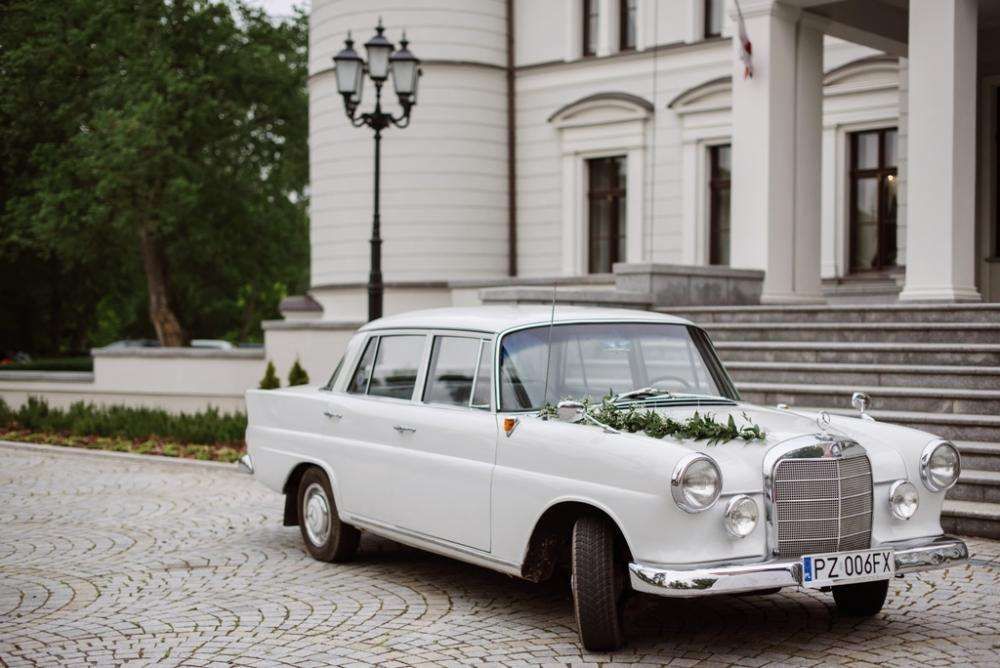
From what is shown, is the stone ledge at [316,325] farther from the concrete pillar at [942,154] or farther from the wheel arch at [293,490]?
Result: the wheel arch at [293,490]

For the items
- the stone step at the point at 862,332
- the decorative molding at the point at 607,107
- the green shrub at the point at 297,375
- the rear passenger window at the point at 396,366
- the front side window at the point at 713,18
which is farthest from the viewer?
the decorative molding at the point at 607,107

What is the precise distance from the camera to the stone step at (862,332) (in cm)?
1138

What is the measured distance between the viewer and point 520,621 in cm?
636

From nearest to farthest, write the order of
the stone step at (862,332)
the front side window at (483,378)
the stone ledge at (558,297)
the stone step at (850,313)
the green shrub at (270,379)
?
1. the front side window at (483,378)
2. the stone step at (862,332)
3. the stone step at (850,313)
4. the stone ledge at (558,297)
5. the green shrub at (270,379)

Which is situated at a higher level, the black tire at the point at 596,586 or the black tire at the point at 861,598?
the black tire at the point at 596,586

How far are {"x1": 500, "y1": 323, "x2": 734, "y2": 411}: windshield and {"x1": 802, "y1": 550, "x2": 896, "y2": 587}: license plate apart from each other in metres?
1.56

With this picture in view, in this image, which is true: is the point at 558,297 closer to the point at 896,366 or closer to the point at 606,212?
the point at 896,366

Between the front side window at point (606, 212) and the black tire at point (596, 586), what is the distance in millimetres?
18671

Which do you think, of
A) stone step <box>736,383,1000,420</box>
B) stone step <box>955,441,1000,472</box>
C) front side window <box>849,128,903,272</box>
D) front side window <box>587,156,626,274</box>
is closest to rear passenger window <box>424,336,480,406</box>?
stone step <box>955,441,1000,472</box>

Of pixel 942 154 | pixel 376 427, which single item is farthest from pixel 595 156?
pixel 376 427

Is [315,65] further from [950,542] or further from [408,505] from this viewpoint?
[950,542]

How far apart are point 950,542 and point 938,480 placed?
32 cm

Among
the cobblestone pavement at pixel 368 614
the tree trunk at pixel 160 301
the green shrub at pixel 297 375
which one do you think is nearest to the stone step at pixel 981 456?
the cobblestone pavement at pixel 368 614

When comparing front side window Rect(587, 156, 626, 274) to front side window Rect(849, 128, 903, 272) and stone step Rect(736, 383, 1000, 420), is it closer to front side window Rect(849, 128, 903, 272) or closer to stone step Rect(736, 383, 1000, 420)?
front side window Rect(849, 128, 903, 272)
